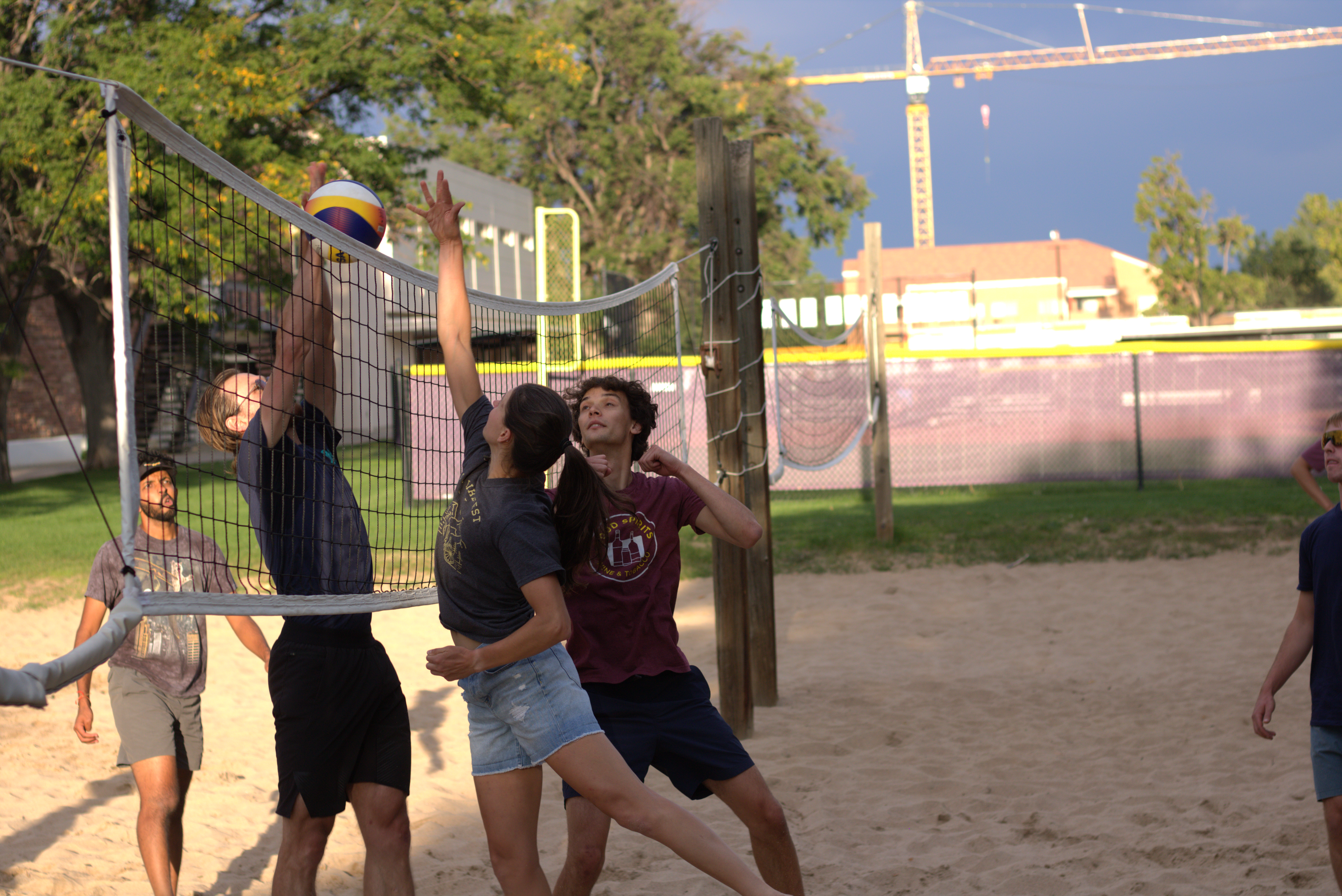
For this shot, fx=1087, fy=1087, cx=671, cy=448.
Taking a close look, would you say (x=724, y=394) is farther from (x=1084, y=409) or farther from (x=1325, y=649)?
(x=1084, y=409)

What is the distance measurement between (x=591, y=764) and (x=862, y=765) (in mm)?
2828

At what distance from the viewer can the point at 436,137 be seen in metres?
36.5

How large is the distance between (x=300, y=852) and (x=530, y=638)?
104 cm

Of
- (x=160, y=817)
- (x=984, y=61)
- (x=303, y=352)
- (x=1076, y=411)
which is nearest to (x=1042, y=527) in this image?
(x=1076, y=411)

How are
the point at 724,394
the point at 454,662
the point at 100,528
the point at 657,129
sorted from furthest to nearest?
the point at 657,129
the point at 100,528
the point at 724,394
the point at 454,662

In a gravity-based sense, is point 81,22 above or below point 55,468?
above

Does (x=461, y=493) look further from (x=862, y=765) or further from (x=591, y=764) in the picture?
(x=862, y=765)

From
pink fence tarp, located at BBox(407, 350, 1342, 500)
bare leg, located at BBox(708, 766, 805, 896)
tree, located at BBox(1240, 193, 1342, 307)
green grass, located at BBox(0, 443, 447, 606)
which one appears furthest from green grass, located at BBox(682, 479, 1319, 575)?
tree, located at BBox(1240, 193, 1342, 307)

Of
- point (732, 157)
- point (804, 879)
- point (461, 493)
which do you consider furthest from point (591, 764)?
point (732, 157)

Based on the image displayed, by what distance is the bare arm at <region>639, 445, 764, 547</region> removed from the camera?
302 cm

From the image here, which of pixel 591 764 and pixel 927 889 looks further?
pixel 927 889

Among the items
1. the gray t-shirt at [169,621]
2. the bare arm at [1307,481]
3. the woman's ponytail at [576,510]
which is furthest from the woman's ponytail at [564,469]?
the bare arm at [1307,481]

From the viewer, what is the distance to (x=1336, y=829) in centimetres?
284

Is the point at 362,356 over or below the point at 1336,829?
over
